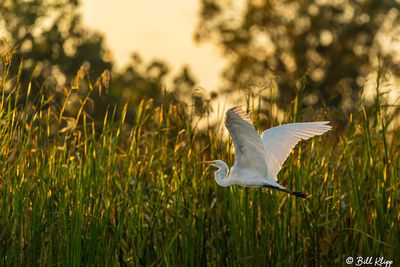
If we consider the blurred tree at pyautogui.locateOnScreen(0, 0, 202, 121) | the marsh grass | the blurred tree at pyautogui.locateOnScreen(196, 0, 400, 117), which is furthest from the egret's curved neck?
the blurred tree at pyautogui.locateOnScreen(196, 0, 400, 117)

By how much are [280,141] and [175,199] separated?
72 cm

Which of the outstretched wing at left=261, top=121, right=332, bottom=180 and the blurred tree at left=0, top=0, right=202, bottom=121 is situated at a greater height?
the blurred tree at left=0, top=0, right=202, bottom=121

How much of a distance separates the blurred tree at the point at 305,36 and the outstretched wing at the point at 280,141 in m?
21.2

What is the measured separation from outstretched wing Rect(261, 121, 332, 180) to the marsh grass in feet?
0.64

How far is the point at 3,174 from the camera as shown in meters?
5.61

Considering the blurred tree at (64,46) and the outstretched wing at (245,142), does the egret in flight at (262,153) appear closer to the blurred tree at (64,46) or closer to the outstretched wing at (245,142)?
the outstretched wing at (245,142)

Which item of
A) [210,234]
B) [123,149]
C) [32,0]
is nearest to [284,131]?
[210,234]

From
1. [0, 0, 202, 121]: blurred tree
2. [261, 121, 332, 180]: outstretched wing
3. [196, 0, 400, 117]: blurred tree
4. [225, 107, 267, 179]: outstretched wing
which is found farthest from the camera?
[196, 0, 400, 117]: blurred tree

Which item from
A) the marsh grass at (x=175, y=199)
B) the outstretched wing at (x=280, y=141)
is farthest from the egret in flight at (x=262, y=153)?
the marsh grass at (x=175, y=199)

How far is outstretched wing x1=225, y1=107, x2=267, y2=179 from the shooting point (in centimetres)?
517

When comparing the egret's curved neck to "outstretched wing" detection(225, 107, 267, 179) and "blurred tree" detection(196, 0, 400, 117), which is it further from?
"blurred tree" detection(196, 0, 400, 117)

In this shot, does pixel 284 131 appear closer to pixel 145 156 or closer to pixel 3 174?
pixel 145 156

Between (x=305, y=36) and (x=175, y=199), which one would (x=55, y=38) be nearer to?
(x=305, y=36)

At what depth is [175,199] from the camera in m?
6.01
